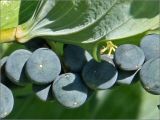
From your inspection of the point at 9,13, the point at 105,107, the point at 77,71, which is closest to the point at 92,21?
the point at 77,71

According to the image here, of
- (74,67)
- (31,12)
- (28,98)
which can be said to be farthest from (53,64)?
(28,98)

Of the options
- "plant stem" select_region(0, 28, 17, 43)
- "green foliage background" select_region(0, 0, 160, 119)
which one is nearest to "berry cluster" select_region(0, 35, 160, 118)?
"plant stem" select_region(0, 28, 17, 43)

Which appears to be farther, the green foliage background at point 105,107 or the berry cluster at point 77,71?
the green foliage background at point 105,107

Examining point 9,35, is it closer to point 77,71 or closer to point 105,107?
point 77,71

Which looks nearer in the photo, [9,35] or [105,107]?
[9,35]

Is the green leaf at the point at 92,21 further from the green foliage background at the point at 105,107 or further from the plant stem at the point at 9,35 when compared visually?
the green foliage background at the point at 105,107

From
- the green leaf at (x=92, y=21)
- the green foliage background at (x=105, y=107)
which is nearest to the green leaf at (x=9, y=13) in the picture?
the green leaf at (x=92, y=21)

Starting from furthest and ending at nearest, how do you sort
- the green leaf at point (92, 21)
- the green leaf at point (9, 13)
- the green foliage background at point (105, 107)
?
the green foliage background at point (105, 107) < the green leaf at point (9, 13) < the green leaf at point (92, 21)

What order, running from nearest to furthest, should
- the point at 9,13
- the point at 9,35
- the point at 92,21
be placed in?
the point at 92,21 → the point at 9,35 → the point at 9,13

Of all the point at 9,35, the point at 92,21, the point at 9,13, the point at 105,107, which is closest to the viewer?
the point at 92,21
